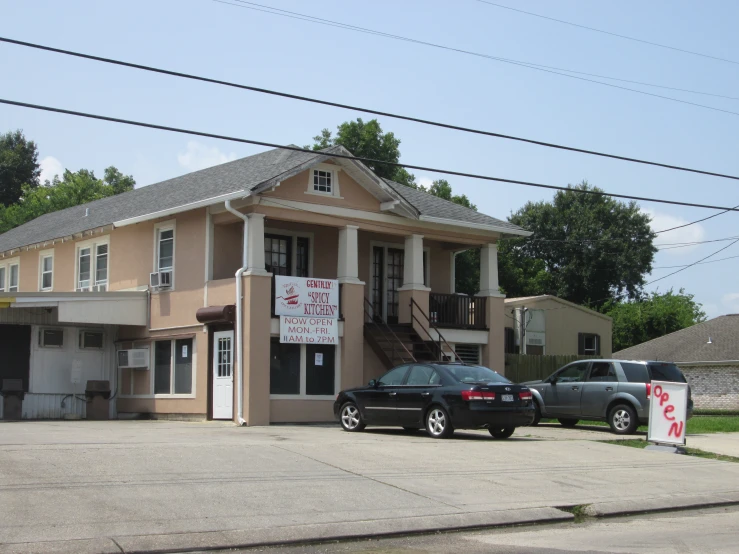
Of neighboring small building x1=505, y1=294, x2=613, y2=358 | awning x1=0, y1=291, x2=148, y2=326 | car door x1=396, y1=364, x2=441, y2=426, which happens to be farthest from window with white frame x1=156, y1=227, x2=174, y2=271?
neighboring small building x1=505, y1=294, x2=613, y2=358

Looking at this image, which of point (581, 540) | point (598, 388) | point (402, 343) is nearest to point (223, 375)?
point (402, 343)

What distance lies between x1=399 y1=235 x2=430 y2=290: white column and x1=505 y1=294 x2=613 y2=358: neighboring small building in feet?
32.2

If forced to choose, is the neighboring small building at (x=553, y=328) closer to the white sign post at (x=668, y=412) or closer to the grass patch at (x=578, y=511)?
the white sign post at (x=668, y=412)

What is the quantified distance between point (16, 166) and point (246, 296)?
51643 millimetres

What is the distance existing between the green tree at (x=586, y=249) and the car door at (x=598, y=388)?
3801cm

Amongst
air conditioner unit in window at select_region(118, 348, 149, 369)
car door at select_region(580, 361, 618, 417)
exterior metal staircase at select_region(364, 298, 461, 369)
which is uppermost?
exterior metal staircase at select_region(364, 298, 461, 369)

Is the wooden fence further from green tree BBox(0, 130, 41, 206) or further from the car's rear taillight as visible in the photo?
green tree BBox(0, 130, 41, 206)

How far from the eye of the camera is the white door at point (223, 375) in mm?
23016

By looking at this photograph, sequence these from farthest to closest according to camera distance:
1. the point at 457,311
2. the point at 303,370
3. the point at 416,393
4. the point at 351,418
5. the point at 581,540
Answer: the point at 457,311, the point at 303,370, the point at 351,418, the point at 416,393, the point at 581,540

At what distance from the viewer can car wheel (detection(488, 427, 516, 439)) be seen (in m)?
18.6

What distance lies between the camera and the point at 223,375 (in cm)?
2338

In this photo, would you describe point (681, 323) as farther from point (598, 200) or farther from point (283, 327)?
point (283, 327)

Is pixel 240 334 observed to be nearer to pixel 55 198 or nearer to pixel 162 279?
pixel 162 279

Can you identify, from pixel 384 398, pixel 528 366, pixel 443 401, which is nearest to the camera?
pixel 443 401
